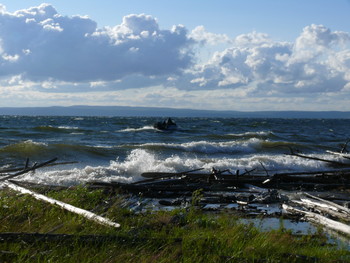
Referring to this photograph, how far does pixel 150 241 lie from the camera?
4.79 meters

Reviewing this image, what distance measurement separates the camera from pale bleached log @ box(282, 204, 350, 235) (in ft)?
19.3

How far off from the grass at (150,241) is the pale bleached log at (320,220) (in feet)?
0.66

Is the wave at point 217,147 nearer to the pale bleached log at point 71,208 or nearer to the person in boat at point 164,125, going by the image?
the pale bleached log at point 71,208

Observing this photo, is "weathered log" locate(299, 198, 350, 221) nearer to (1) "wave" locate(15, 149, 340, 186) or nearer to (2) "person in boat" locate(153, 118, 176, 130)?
(1) "wave" locate(15, 149, 340, 186)

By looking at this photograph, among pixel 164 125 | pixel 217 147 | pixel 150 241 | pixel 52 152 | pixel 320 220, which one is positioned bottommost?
pixel 217 147

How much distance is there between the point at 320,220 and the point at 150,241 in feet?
9.96

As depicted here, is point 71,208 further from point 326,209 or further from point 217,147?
point 217,147

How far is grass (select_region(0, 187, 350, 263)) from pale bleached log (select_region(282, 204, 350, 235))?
202 mm

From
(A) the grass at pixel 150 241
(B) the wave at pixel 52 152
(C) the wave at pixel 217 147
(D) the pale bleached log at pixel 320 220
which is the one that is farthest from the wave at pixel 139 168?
(C) the wave at pixel 217 147

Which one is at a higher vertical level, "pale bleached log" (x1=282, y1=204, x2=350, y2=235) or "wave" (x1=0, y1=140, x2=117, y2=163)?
"pale bleached log" (x1=282, y1=204, x2=350, y2=235)

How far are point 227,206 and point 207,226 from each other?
7.06 feet

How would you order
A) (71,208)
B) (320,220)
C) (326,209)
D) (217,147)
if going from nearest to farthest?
(71,208) < (320,220) < (326,209) < (217,147)

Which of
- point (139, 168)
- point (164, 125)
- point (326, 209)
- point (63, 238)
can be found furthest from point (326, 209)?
point (164, 125)

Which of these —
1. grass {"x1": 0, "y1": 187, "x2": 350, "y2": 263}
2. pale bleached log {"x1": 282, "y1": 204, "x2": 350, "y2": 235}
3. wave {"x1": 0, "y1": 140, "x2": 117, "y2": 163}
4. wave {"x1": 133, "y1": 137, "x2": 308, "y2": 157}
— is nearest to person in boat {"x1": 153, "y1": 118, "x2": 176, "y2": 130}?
wave {"x1": 133, "y1": 137, "x2": 308, "y2": 157}
